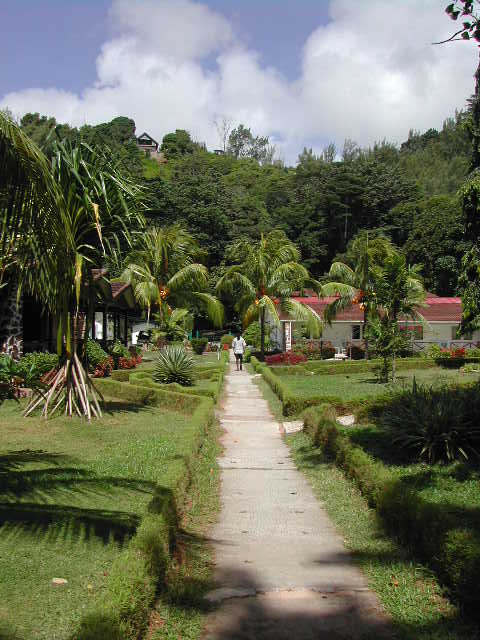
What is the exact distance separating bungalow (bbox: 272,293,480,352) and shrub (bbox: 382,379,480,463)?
27746 millimetres

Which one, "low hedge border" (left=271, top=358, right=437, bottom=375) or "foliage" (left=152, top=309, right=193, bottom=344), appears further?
"foliage" (left=152, top=309, right=193, bottom=344)

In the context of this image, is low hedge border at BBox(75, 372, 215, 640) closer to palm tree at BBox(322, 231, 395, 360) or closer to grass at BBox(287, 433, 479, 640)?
grass at BBox(287, 433, 479, 640)

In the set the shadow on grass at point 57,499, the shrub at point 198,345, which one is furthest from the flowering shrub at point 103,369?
the shrub at point 198,345

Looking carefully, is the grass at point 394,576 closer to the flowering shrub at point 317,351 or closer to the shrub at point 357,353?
the shrub at point 357,353

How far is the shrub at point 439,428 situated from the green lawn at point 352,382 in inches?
232

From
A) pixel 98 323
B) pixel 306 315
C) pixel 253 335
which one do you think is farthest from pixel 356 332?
pixel 98 323

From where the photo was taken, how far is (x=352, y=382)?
24109 millimetres

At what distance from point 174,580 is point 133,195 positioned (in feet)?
28.3

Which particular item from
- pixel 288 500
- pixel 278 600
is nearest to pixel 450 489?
pixel 288 500

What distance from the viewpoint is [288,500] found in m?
8.04

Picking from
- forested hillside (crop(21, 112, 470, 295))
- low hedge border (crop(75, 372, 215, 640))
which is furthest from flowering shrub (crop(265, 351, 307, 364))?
low hedge border (crop(75, 372, 215, 640))

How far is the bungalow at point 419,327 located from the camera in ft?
125

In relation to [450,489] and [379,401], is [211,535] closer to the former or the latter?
[450,489]

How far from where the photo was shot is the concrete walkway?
434 cm
